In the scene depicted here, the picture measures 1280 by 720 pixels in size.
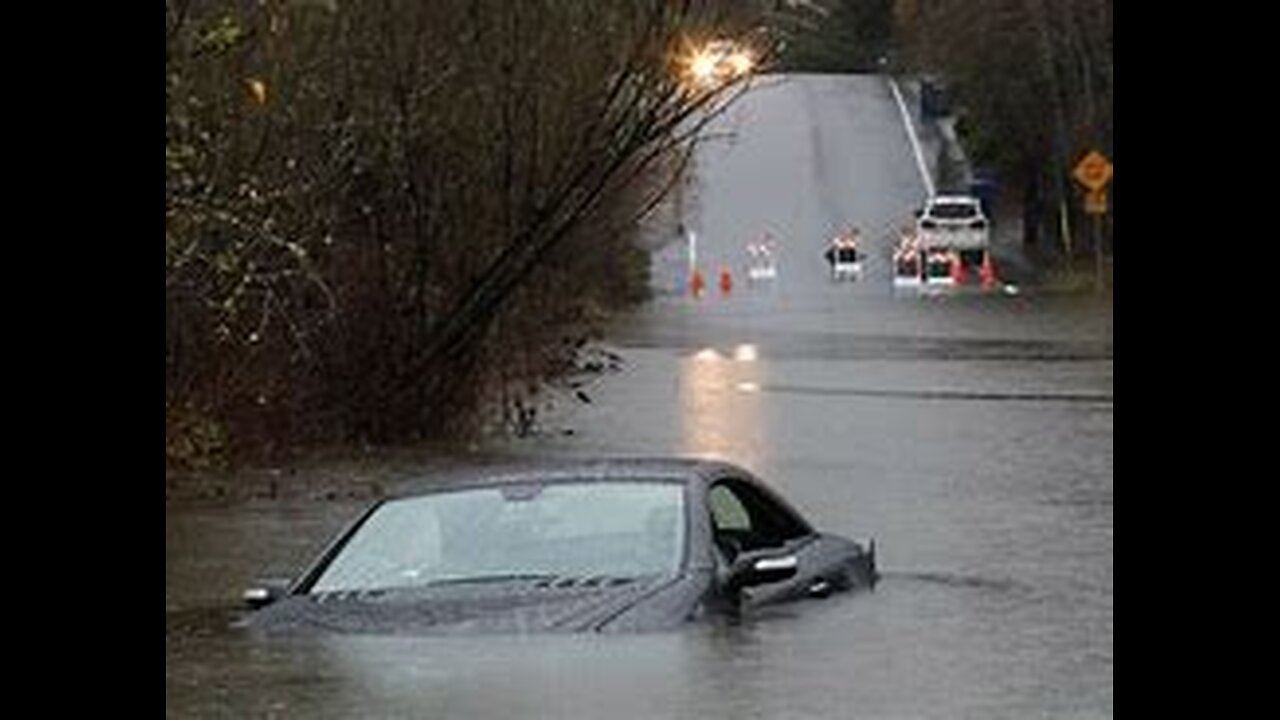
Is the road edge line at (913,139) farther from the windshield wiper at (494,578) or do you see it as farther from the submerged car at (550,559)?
the windshield wiper at (494,578)

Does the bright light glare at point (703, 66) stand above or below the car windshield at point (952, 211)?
above

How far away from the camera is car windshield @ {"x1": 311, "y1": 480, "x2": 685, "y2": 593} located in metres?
13.5

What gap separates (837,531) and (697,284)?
51.4 m

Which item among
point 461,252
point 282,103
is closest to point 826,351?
point 461,252

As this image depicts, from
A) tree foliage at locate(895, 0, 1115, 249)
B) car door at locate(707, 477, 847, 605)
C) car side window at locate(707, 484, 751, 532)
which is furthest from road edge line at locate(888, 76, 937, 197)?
car side window at locate(707, 484, 751, 532)

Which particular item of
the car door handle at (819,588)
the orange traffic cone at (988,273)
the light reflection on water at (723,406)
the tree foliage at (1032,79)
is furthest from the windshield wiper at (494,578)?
the tree foliage at (1032,79)

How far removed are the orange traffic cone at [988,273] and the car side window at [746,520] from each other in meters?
55.1

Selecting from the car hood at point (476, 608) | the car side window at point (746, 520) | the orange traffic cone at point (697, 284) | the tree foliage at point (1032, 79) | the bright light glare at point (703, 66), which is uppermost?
the tree foliage at point (1032, 79)

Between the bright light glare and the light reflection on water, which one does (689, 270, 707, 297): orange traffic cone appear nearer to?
the light reflection on water

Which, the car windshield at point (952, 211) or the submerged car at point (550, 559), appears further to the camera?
the car windshield at point (952, 211)

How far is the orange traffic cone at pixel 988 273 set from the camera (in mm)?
72000

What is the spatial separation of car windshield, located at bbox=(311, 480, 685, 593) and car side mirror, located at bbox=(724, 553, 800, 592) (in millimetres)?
249
